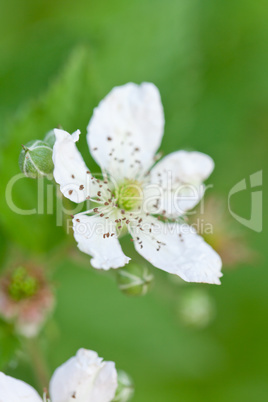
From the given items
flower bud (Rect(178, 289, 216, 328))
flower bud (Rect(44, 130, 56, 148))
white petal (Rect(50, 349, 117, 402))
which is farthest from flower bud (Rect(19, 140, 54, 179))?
flower bud (Rect(178, 289, 216, 328))

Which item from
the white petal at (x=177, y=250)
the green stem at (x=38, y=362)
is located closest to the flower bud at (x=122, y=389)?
the green stem at (x=38, y=362)

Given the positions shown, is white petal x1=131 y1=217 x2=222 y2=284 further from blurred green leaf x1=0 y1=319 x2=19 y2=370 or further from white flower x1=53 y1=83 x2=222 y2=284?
blurred green leaf x1=0 y1=319 x2=19 y2=370

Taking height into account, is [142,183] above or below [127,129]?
below

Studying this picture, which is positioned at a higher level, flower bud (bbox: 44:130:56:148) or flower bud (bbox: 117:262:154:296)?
flower bud (bbox: 44:130:56:148)

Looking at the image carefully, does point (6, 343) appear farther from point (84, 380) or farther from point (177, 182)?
point (177, 182)

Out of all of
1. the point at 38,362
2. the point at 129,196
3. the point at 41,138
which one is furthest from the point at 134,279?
the point at 41,138

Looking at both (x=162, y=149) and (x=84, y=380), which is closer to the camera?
(x=84, y=380)
